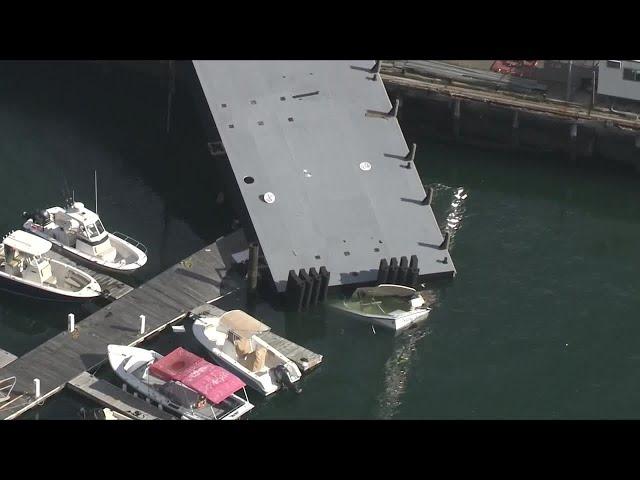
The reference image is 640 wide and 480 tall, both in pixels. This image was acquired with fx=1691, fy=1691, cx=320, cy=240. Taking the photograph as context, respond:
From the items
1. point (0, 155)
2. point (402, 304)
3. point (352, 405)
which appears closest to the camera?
point (352, 405)

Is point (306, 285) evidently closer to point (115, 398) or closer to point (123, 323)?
point (123, 323)

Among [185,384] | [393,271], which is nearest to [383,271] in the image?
[393,271]

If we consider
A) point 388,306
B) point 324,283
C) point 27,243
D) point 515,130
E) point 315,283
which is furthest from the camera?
point 515,130

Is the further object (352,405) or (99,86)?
(99,86)

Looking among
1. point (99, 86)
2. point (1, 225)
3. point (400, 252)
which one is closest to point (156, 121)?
point (99, 86)

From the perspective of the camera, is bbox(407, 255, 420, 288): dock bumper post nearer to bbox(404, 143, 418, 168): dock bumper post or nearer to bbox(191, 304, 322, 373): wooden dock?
bbox(191, 304, 322, 373): wooden dock

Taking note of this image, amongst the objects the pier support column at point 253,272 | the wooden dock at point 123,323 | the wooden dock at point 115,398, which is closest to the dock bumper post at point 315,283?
the pier support column at point 253,272

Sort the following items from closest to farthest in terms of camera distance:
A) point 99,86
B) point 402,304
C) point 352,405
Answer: point 352,405 < point 402,304 < point 99,86

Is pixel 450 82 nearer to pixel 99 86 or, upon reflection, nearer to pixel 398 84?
pixel 398 84

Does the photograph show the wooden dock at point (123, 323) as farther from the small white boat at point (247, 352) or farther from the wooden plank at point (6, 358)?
the small white boat at point (247, 352)
